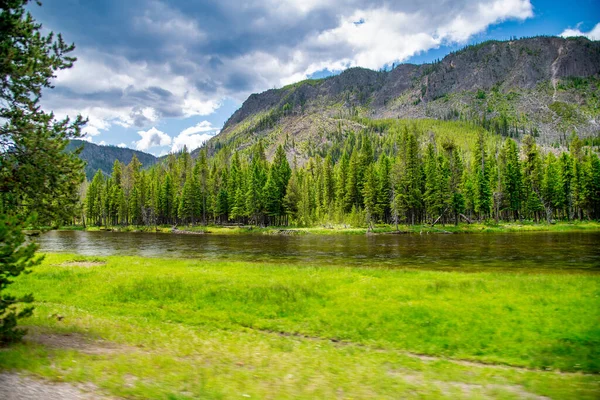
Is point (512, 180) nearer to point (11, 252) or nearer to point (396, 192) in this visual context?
point (396, 192)

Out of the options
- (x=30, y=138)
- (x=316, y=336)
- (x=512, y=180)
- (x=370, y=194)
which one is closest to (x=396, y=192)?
(x=370, y=194)

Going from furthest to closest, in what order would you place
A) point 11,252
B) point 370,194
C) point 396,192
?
point 370,194
point 396,192
point 11,252

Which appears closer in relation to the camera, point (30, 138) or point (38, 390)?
point (38, 390)

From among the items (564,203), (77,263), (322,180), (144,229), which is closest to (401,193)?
(322,180)

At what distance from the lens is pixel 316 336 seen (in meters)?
14.0

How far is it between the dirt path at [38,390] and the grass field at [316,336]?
37cm

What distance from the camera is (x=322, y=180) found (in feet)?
392

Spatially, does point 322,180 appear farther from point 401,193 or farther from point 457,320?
point 457,320

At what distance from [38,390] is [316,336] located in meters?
9.10

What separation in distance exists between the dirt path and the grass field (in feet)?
1.22

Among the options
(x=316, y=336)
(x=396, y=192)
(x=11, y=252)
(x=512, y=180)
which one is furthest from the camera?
(x=512, y=180)

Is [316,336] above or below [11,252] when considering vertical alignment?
below

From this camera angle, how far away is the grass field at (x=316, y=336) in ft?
28.8

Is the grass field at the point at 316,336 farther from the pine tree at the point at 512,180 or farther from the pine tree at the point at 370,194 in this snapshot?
the pine tree at the point at 512,180
